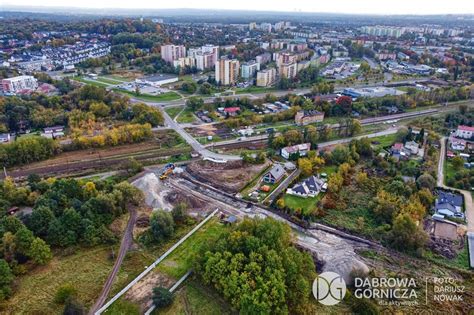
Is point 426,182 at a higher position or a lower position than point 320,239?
higher

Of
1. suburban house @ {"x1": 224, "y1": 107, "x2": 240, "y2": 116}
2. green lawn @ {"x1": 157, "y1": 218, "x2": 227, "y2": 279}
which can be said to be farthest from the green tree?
suburban house @ {"x1": 224, "y1": 107, "x2": 240, "y2": 116}

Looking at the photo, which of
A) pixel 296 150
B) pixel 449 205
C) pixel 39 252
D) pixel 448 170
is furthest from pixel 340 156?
pixel 39 252

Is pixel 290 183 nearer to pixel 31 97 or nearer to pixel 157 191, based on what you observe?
pixel 157 191

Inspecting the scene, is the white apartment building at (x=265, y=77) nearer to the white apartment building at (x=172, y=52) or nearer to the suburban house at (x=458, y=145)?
the white apartment building at (x=172, y=52)

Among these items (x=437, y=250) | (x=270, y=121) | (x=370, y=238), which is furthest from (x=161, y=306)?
(x=270, y=121)

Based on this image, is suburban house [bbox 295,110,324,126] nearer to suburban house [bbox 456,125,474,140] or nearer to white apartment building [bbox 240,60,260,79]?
suburban house [bbox 456,125,474,140]

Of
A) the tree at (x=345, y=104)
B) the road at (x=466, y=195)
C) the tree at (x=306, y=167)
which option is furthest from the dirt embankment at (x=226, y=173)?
the tree at (x=345, y=104)

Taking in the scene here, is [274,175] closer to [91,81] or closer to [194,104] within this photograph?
[194,104]
